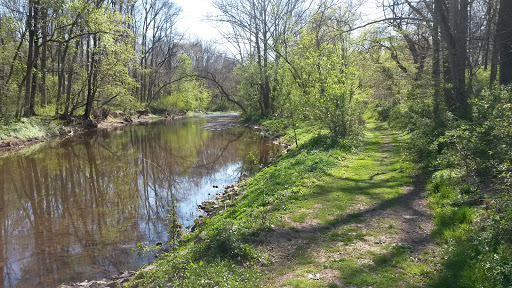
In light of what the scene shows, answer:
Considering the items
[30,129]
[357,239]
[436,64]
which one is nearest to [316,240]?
[357,239]

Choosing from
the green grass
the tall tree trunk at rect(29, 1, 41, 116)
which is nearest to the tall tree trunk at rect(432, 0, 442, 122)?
the tall tree trunk at rect(29, 1, 41, 116)

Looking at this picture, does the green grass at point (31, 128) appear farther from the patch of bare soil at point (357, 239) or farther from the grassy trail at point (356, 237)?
the patch of bare soil at point (357, 239)

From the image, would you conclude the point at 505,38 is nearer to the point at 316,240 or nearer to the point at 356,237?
the point at 356,237

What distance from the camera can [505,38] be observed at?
10609 mm

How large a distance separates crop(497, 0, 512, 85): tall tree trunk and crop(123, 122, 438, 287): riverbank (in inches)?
197

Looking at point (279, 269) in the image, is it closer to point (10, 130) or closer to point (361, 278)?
point (361, 278)

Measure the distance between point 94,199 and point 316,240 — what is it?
7915mm

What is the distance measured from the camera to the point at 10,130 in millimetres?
20797

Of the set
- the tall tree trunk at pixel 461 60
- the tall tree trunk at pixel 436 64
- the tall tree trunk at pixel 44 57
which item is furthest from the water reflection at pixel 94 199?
the tall tree trunk at pixel 44 57

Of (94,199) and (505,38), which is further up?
(505,38)

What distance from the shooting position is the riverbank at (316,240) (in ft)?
14.1

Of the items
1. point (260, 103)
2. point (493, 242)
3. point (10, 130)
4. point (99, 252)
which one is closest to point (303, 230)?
point (493, 242)

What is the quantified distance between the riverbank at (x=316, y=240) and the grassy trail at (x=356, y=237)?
14 mm

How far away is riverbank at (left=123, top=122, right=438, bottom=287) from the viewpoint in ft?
14.1
